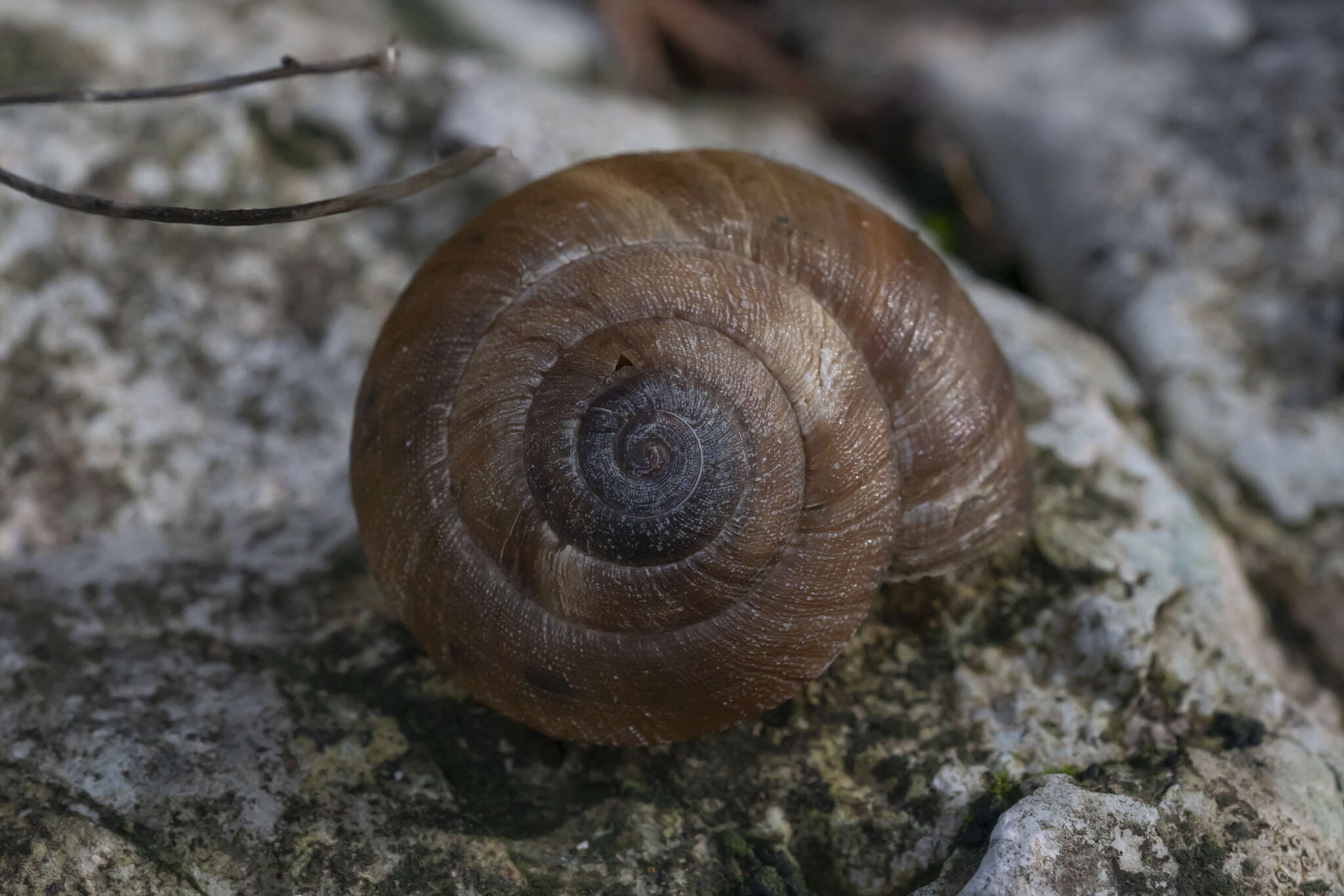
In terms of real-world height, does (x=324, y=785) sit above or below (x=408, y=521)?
below

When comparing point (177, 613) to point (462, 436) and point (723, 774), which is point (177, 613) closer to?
point (462, 436)

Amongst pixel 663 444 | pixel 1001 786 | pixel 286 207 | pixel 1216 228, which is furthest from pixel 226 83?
pixel 1216 228

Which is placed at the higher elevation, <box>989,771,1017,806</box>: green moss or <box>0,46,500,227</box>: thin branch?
<box>0,46,500,227</box>: thin branch

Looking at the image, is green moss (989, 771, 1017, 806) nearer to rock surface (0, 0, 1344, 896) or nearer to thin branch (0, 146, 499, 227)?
rock surface (0, 0, 1344, 896)

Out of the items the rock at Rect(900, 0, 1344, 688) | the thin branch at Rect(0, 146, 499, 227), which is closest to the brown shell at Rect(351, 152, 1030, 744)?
the thin branch at Rect(0, 146, 499, 227)

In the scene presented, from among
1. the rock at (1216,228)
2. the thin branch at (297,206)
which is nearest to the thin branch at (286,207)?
the thin branch at (297,206)

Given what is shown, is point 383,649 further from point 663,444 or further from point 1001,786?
point 1001,786

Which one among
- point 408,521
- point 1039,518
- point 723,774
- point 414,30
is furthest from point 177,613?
point 414,30

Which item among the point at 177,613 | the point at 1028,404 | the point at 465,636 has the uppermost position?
the point at 1028,404
